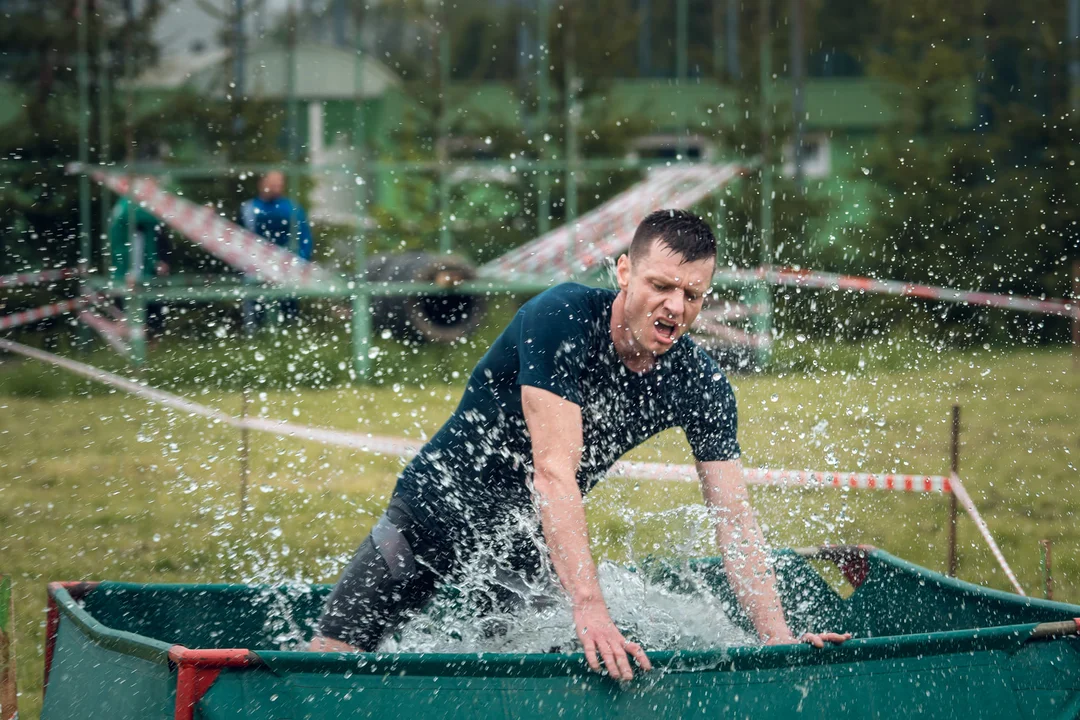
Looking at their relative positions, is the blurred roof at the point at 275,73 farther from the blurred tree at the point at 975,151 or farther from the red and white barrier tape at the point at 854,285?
the blurred tree at the point at 975,151

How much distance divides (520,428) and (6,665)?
6.15ft

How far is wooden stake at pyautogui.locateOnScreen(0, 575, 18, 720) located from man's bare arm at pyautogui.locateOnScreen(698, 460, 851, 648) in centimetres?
228

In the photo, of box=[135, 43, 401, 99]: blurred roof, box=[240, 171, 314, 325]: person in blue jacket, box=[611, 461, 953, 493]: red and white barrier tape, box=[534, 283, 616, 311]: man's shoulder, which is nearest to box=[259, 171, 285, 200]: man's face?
box=[240, 171, 314, 325]: person in blue jacket

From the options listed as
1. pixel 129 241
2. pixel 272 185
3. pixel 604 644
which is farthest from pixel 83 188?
pixel 604 644

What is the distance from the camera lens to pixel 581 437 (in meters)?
3.68

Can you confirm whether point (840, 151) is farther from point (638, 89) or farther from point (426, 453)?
point (426, 453)

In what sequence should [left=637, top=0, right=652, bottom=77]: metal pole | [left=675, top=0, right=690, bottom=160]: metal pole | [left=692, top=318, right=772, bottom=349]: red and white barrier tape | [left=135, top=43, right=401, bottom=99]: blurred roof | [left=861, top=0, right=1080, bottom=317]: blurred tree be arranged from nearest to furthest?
[left=692, top=318, right=772, bottom=349]: red and white barrier tape < [left=675, top=0, right=690, bottom=160]: metal pole < [left=135, top=43, right=401, bottom=99]: blurred roof < [left=861, top=0, right=1080, bottom=317]: blurred tree < [left=637, top=0, right=652, bottom=77]: metal pole

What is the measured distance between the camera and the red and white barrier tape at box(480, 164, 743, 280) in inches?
512

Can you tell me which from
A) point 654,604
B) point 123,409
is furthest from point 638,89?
point 654,604

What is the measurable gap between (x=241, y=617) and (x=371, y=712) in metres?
1.51

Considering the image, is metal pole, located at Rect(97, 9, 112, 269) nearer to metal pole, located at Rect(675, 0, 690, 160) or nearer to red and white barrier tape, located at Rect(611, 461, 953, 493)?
metal pole, located at Rect(675, 0, 690, 160)

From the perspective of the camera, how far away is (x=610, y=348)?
12.7ft

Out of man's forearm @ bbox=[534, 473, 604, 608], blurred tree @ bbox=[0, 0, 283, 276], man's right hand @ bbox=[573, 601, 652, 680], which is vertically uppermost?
blurred tree @ bbox=[0, 0, 283, 276]

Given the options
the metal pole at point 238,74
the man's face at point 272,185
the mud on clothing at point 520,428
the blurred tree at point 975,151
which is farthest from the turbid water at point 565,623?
the metal pole at point 238,74
